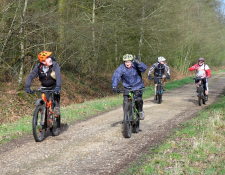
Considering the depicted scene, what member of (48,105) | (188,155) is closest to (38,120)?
(48,105)

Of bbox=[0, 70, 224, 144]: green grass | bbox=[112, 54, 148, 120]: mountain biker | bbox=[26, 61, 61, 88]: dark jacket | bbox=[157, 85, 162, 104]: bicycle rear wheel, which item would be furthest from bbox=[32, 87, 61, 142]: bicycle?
bbox=[157, 85, 162, 104]: bicycle rear wheel

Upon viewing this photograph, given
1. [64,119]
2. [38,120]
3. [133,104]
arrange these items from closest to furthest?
[38,120] < [133,104] < [64,119]

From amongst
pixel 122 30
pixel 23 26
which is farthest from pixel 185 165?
pixel 122 30

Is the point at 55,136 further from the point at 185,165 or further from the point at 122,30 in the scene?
the point at 122,30

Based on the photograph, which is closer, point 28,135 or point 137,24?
point 28,135

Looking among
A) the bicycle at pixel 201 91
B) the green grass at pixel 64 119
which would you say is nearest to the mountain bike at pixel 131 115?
the green grass at pixel 64 119

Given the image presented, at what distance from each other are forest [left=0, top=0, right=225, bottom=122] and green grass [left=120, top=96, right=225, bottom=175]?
9119 mm

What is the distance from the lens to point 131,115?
23.5ft

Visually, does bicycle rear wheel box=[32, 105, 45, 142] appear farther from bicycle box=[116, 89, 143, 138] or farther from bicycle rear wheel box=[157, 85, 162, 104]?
bicycle rear wheel box=[157, 85, 162, 104]

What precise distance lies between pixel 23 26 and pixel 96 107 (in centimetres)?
505

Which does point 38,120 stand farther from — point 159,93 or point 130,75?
point 159,93

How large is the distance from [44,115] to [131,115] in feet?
6.66

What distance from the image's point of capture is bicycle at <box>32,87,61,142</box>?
6.67 metres

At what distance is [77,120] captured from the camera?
9.59 meters
